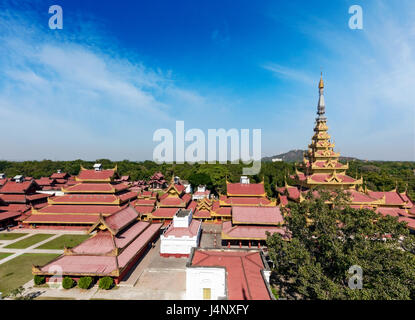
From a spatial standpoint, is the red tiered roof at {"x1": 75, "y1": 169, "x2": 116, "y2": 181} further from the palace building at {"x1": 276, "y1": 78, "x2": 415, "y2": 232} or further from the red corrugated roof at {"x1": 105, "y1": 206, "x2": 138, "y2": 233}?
the palace building at {"x1": 276, "y1": 78, "x2": 415, "y2": 232}

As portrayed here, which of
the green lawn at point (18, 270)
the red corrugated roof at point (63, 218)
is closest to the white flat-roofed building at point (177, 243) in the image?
the red corrugated roof at point (63, 218)

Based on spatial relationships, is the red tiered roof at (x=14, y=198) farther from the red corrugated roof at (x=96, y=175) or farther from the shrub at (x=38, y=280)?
the shrub at (x=38, y=280)

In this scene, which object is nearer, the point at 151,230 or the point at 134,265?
the point at 134,265

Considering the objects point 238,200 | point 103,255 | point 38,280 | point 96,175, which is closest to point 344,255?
point 238,200

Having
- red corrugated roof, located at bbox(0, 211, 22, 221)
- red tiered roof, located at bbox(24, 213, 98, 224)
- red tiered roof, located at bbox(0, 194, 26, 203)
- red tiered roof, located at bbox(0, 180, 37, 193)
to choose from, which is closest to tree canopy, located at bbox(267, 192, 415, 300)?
red tiered roof, located at bbox(24, 213, 98, 224)

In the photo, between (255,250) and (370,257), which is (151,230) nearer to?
(255,250)
